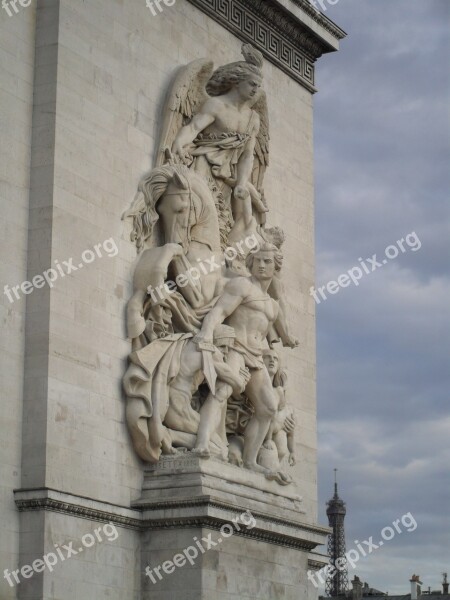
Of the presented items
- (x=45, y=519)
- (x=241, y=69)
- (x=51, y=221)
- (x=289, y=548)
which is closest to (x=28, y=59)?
(x=51, y=221)

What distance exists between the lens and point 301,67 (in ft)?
84.8

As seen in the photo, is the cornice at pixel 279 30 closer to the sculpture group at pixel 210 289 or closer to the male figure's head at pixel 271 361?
the sculpture group at pixel 210 289

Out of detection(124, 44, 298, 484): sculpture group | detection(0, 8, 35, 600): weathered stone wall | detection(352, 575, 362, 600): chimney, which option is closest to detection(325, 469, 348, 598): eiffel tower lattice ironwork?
detection(352, 575, 362, 600): chimney

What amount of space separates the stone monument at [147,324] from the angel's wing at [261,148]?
29 millimetres

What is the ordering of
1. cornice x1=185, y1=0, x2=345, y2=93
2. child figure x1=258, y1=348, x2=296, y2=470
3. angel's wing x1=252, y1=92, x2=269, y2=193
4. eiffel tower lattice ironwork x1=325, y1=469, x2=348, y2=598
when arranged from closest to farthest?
1. child figure x1=258, y1=348, x2=296, y2=470
2. angel's wing x1=252, y1=92, x2=269, y2=193
3. cornice x1=185, y1=0, x2=345, y2=93
4. eiffel tower lattice ironwork x1=325, y1=469, x2=348, y2=598

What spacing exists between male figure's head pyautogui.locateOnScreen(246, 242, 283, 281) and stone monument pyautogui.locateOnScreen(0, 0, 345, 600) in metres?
0.03

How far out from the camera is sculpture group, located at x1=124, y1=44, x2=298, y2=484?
20.3 meters

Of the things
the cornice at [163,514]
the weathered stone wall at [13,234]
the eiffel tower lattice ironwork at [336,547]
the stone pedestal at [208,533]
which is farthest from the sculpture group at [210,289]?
the eiffel tower lattice ironwork at [336,547]

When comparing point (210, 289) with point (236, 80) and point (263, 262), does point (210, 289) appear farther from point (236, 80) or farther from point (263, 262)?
point (236, 80)

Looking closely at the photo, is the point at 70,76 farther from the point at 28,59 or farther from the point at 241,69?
the point at 241,69

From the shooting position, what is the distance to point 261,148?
923 inches

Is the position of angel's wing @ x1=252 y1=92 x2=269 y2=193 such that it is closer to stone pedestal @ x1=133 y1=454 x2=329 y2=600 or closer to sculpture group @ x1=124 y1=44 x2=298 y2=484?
sculpture group @ x1=124 y1=44 x2=298 y2=484

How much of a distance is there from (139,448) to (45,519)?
2077mm

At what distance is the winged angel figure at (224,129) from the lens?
21.8m
